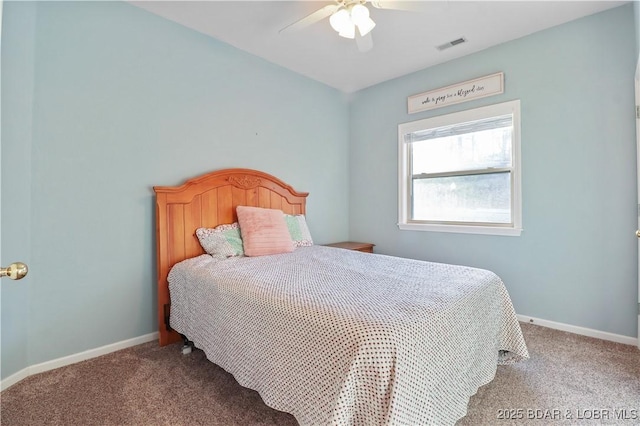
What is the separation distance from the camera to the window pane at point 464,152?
2.90 m

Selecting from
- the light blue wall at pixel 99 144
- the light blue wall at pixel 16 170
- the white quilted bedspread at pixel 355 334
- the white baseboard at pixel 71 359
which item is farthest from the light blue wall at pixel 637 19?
the white baseboard at pixel 71 359

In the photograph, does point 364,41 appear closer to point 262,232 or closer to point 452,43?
point 452,43

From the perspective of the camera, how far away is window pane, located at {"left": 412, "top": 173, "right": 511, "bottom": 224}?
2900mm

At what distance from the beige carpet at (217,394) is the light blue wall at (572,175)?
0.49 meters

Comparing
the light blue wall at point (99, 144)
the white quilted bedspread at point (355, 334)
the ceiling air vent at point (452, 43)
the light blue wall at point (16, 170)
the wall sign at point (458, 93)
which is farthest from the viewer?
the wall sign at point (458, 93)

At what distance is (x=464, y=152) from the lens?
3.15 meters

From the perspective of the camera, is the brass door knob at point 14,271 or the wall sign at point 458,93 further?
the wall sign at point 458,93

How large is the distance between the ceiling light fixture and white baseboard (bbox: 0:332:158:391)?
2680 millimetres

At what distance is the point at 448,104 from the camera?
3.14m

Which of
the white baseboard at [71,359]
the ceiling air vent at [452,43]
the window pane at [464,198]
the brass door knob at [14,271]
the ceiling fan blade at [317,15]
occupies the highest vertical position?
the ceiling air vent at [452,43]

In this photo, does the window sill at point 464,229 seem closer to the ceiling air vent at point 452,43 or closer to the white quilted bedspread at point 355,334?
the white quilted bedspread at point 355,334

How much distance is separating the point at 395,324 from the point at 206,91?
2.54 metres

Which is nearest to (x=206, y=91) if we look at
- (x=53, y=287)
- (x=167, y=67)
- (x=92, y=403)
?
(x=167, y=67)

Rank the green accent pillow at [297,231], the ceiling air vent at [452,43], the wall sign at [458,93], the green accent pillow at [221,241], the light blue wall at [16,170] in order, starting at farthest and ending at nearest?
the green accent pillow at [297,231] → the wall sign at [458,93] → the ceiling air vent at [452,43] → the green accent pillow at [221,241] → the light blue wall at [16,170]
